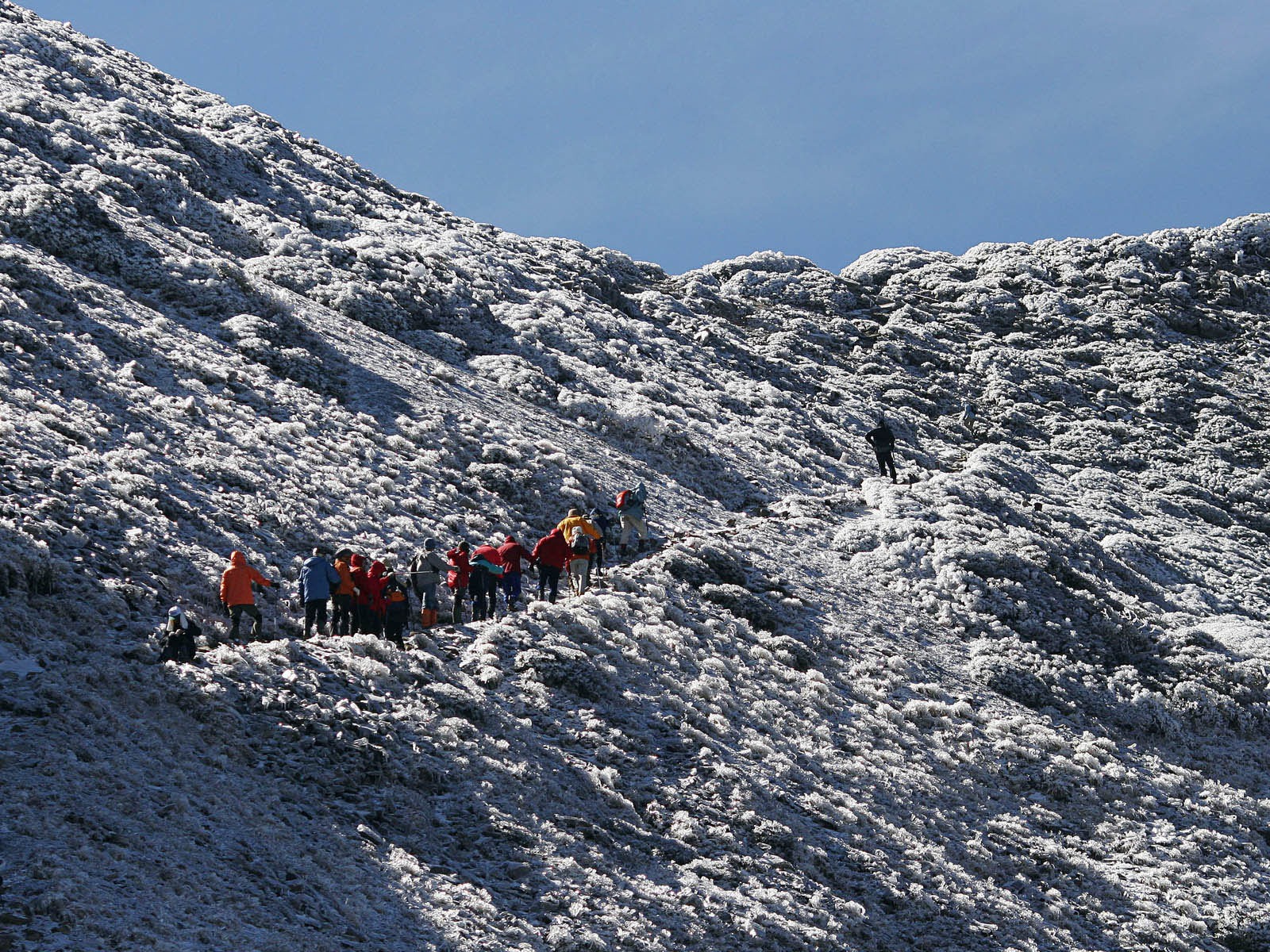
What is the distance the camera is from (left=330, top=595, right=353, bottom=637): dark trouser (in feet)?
59.4

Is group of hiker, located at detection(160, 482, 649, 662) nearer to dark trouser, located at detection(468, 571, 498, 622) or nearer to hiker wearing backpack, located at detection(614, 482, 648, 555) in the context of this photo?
dark trouser, located at detection(468, 571, 498, 622)

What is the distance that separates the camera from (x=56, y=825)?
436 inches

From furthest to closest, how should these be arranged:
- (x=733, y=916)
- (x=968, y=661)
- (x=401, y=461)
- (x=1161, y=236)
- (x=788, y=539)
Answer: (x=1161, y=236), (x=788, y=539), (x=401, y=461), (x=968, y=661), (x=733, y=916)

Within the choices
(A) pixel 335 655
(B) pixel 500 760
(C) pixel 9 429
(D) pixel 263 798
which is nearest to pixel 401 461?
(C) pixel 9 429

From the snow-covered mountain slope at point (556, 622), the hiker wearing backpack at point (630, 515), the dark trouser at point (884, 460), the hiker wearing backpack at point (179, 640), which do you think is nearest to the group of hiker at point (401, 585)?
the hiker wearing backpack at point (179, 640)

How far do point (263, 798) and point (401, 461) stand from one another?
48.7ft

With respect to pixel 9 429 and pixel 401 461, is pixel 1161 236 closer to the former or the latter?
pixel 401 461

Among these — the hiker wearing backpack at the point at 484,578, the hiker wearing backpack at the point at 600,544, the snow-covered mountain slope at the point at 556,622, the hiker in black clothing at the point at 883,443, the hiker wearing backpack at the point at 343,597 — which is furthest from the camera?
the hiker in black clothing at the point at 883,443

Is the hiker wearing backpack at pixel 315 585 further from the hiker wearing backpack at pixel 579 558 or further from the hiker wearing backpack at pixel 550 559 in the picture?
the hiker wearing backpack at pixel 579 558

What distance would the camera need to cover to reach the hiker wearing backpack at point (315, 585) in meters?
17.6

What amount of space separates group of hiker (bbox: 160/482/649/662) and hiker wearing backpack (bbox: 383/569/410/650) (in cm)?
1

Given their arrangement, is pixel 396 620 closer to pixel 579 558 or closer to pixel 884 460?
pixel 579 558

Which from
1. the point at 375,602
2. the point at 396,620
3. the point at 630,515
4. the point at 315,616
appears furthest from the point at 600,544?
the point at 315,616

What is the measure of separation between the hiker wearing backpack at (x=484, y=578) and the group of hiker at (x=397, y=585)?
0.01m
